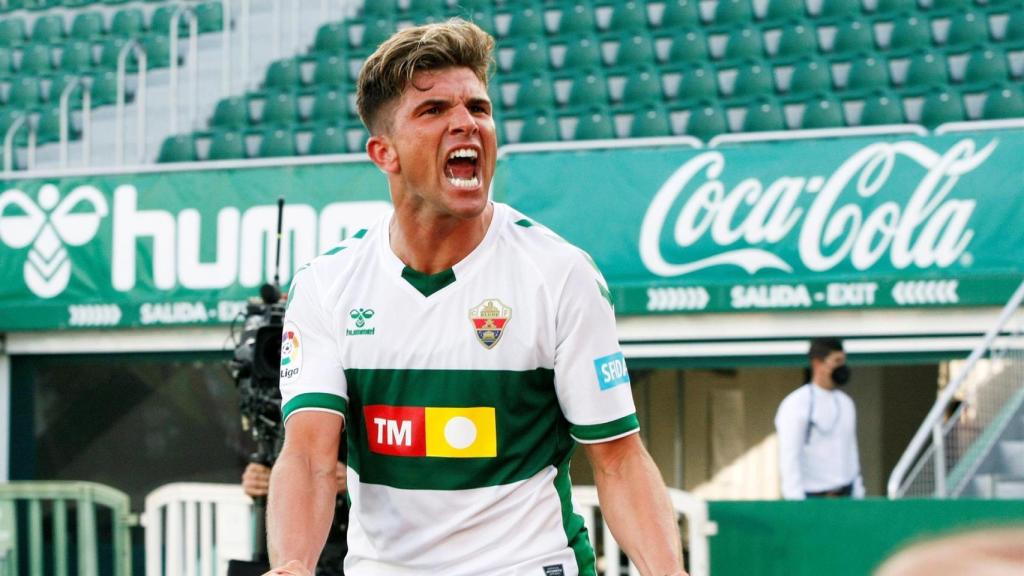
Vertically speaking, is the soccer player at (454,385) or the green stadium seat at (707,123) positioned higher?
the green stadium seat at (707,123)

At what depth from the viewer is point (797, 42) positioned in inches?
451

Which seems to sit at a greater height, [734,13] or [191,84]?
[734,13]

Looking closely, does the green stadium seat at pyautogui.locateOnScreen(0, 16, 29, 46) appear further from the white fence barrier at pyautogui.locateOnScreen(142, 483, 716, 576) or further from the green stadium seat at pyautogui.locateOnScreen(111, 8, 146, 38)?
the white fence barrier at pyautogui.locateOnScreen(142, 483, 716, 576)

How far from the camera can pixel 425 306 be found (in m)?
2.54

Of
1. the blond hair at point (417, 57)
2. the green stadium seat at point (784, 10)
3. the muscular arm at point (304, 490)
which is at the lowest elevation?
the muscular arm at point (304, 490)

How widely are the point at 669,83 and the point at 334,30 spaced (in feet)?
10.1

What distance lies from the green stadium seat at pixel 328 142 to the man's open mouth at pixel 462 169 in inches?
352

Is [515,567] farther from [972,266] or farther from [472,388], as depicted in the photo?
[972,266]

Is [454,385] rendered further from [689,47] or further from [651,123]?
[689,47]

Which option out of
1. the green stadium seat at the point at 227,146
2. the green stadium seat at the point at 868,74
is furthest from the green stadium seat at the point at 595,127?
the green stadium seat at the point at 227,146

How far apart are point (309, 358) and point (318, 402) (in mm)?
96

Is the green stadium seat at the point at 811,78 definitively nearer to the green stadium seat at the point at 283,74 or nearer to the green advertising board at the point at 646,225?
the green advertising board at the point at 646,225

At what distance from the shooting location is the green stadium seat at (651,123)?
10805 mm

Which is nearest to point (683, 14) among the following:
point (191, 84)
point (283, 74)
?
point (283, 74)
